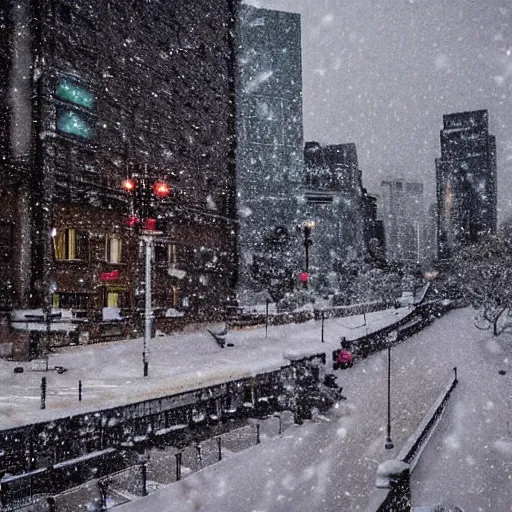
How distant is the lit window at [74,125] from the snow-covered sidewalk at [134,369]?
10831 millimetres

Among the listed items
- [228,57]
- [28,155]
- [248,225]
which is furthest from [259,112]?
[28,155]

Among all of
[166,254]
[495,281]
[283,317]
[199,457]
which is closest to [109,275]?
[166,254]

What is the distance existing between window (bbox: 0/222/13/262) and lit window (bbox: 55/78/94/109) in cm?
697

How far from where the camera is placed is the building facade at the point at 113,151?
24.5 meters

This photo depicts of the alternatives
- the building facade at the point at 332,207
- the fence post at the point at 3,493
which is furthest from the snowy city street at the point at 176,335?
the building facade at the point at 332,207

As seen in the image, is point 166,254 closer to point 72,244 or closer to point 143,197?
point 72,244

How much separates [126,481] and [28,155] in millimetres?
17179

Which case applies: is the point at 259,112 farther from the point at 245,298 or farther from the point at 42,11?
the point at 42,11

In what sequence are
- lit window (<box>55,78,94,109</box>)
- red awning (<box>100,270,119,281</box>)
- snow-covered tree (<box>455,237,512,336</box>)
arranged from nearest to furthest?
lit window (<box>55,78,94,109</box>) → red awning (<box>100,270,119,281</box>) → snow-covered tree (<box>455,237,512,336</box>)

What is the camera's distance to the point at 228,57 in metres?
40.2

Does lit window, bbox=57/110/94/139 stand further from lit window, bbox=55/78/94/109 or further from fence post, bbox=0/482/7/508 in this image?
fence post, bbox=0/482/7/508

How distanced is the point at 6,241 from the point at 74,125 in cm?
700

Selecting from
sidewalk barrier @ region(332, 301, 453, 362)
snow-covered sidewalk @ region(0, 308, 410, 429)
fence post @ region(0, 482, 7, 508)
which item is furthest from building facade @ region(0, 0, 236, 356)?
fence post @ region(0, 482, 7, 508)

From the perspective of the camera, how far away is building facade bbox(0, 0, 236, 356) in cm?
2452
